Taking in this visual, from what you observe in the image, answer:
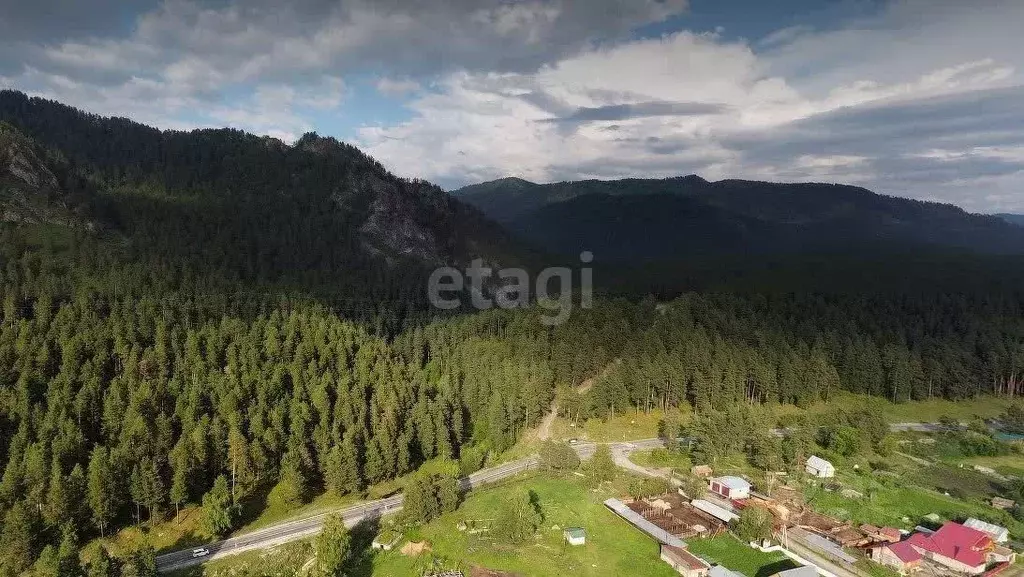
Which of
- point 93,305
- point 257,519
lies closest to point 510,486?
point 257,519

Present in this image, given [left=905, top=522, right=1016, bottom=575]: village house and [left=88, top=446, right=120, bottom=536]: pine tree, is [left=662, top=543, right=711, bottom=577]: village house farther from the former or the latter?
[left=88, top=446, right=120, bottom=536]: pine tree

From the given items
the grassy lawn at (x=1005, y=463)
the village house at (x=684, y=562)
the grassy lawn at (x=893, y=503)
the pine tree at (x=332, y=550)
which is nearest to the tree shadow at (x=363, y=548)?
the pine tree at (x=332, y=550)

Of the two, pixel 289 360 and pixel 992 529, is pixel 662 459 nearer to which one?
pixel 992 529

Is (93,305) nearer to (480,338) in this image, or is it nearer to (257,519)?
(257,519)

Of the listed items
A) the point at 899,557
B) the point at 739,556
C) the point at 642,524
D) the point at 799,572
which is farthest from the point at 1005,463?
the point at 642,524

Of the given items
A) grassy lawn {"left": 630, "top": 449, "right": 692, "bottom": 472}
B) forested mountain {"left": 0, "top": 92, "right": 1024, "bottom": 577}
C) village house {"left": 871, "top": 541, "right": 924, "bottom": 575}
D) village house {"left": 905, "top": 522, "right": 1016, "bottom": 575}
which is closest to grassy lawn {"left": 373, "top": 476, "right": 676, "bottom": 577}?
grassy lawn {"left": 630, "top": 449, "right": 692, "bottom": 472}
